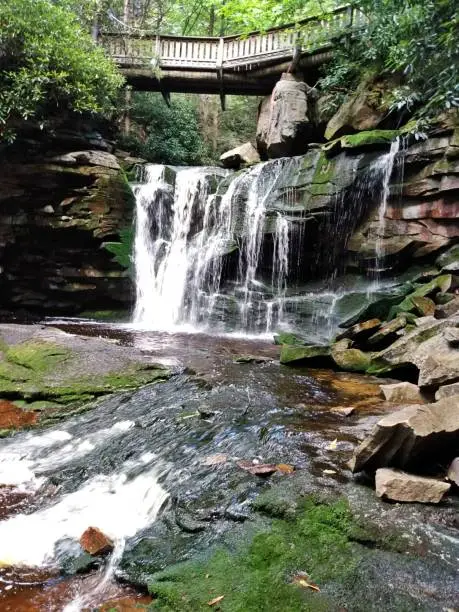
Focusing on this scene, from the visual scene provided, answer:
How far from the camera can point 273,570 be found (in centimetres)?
244

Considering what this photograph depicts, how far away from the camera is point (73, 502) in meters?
3.66

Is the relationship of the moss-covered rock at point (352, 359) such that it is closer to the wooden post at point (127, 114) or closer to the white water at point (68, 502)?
the white water at point (68, 502)

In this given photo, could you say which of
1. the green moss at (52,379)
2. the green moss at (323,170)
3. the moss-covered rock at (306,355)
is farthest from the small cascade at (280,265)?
the green moss at (52,379)

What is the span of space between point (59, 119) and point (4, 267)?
14.8ft

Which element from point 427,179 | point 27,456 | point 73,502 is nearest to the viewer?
point 73,502

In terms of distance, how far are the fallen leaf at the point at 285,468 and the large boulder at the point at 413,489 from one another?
0.72m

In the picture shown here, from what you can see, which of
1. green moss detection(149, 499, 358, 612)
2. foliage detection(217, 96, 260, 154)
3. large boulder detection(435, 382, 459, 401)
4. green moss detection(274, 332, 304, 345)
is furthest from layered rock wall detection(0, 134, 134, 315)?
green moss detection(149, 499, 358, 612)

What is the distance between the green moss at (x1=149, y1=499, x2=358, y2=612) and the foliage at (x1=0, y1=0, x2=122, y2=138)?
38.5 feet

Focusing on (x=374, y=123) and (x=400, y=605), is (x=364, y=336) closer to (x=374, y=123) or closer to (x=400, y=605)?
(x=400, y=605)

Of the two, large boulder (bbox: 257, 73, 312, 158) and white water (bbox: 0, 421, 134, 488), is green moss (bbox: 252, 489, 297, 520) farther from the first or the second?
large boulder (bbox: 257, 73, 312, 158)

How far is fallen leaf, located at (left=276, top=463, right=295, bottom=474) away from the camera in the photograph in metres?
3.44

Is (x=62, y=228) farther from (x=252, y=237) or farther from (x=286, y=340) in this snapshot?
→ (x=286, y=340)

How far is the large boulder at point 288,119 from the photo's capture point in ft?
47.9

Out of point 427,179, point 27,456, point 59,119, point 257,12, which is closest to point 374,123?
point 427,179
